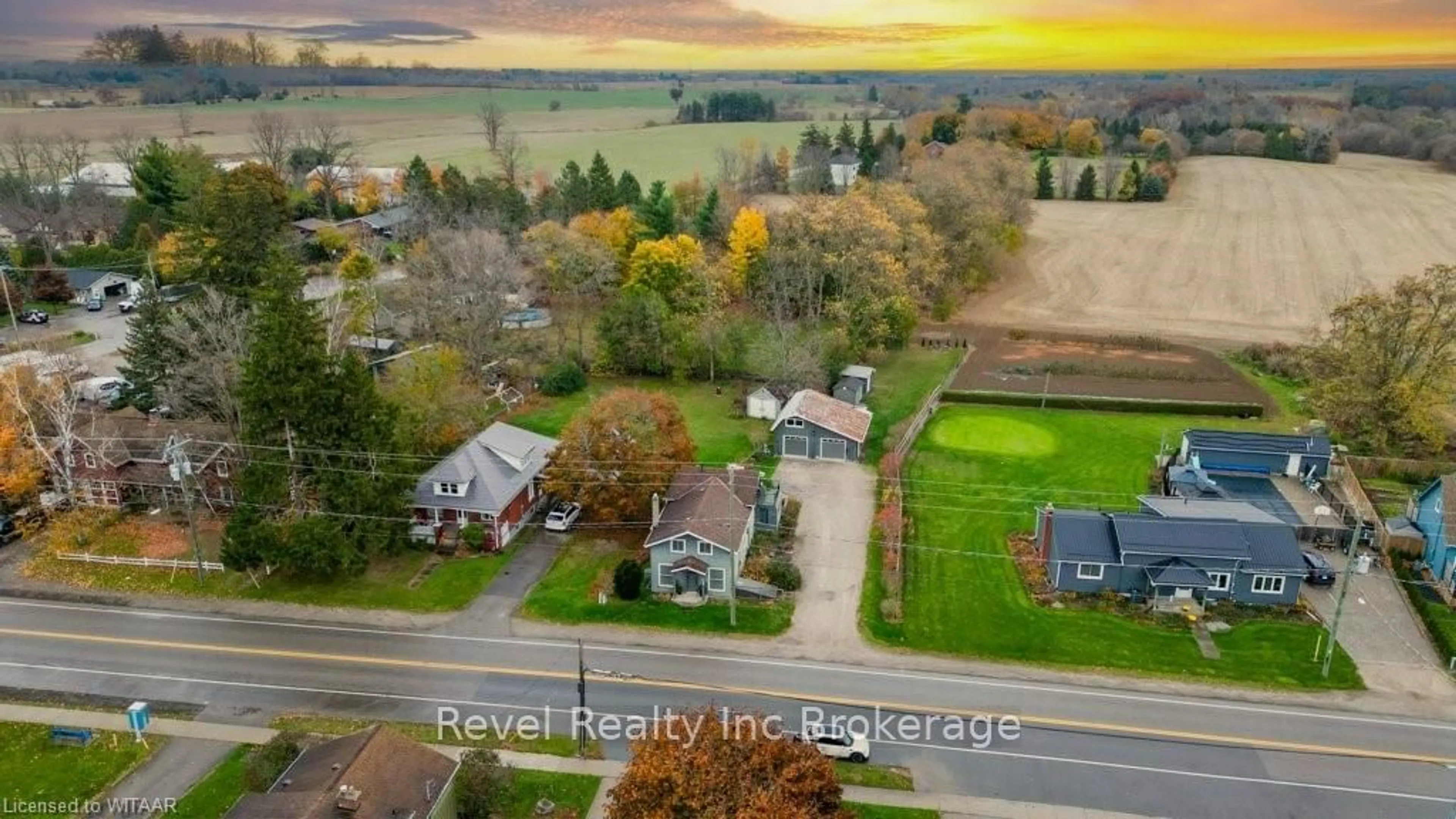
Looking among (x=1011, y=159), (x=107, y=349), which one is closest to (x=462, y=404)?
(x=107, y=349)

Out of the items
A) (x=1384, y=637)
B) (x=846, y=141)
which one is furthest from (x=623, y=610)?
(x=846, y=141)

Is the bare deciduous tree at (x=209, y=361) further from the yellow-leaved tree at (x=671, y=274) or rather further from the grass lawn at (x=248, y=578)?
the yellow-leaved tree at (x=671, y=274)

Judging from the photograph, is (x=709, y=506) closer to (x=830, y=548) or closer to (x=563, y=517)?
(x=830, y=548)

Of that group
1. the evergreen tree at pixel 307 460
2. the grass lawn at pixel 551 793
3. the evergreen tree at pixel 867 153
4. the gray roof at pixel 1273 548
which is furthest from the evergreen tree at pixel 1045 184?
the grass lawn at pixel 551 793

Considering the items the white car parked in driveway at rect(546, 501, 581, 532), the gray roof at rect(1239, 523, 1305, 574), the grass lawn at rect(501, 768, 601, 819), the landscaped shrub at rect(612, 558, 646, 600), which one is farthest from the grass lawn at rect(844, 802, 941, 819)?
the white car parked in driveway at rect(546, 501, 581, 532)

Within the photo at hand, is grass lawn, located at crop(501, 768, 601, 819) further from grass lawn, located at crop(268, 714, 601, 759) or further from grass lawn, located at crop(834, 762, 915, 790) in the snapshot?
grass lawn, located at crop(834, 762, 915, 790)

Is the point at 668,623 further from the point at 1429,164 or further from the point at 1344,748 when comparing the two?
the point at 1429,164
